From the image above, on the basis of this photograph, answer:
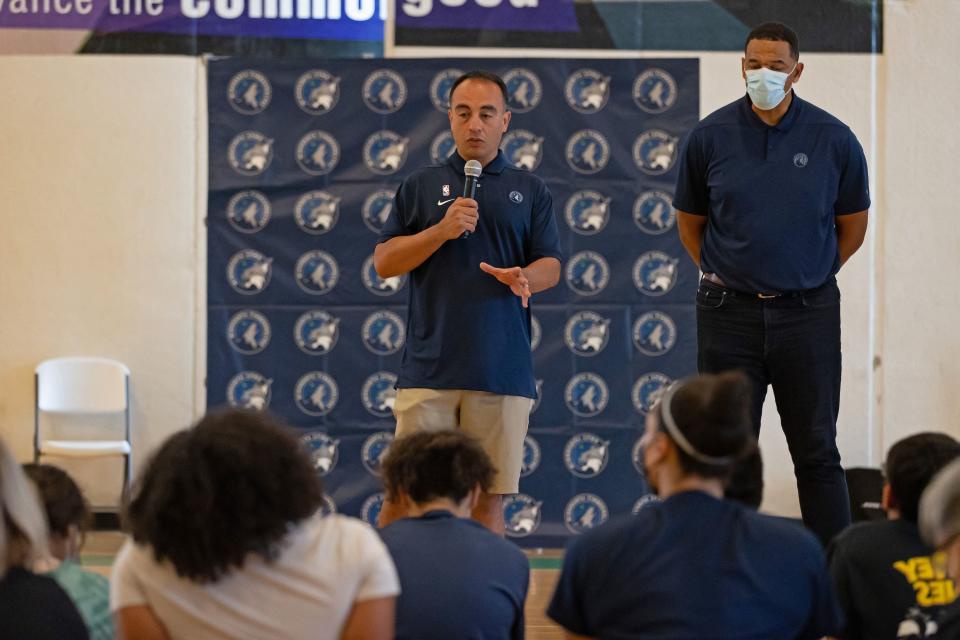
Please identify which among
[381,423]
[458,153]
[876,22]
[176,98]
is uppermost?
[876,22]

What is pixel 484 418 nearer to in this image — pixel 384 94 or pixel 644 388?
pixel 644 388

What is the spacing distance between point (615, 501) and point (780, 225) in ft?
9.22

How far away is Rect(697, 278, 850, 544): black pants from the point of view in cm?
327

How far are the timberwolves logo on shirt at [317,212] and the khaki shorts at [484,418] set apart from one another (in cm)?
262

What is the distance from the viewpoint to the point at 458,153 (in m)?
3.60

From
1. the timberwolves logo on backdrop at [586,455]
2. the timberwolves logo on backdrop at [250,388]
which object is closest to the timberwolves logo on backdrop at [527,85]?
the timberwolves logo on backdrop at [586,455]

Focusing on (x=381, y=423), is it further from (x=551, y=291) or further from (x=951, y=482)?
(x=951, y=482)

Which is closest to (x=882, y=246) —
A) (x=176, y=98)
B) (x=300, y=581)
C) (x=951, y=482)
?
(x=176, y=98)

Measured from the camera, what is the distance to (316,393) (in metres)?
5.96

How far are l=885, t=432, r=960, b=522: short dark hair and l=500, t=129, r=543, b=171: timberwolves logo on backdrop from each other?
12.5ft

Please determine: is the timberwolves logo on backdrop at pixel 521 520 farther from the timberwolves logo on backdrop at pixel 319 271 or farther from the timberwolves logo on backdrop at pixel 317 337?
the timberwolves logo on backdrop at pixel 319 271

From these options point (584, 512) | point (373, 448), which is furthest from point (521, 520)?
point (373, 448)

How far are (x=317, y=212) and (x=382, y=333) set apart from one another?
70 centimetres

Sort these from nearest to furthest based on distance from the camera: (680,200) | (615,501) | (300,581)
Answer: (300,581), (680,200), (615,501)
